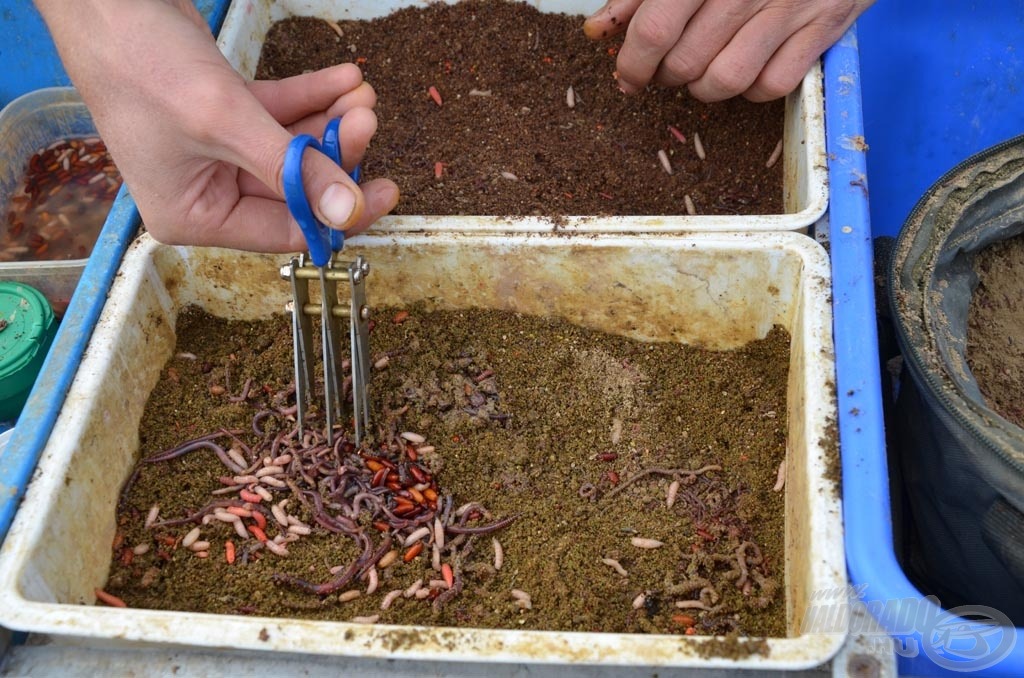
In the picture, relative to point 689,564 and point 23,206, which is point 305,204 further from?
point 23,206

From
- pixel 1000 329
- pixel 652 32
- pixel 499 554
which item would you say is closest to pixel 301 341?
pixel 499 554

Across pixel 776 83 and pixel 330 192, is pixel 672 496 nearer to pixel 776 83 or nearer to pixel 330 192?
pixel 330 192

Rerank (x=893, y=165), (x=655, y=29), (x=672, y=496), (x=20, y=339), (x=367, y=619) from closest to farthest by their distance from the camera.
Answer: (x=367, y=619) < (x=672, y=496) < (x=655, y=29) < (x=20, y=339) < (x=893, y=165)

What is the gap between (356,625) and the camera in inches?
54.2

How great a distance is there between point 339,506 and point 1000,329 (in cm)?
148

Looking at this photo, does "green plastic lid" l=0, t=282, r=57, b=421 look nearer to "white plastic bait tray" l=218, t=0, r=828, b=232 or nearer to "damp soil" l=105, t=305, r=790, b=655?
"damp soil" l=105, t=305, r=790, b=655

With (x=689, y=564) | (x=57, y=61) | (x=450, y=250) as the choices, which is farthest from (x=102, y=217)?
(x=689, y=564)

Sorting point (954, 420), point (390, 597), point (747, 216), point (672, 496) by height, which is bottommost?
point (390, 597)

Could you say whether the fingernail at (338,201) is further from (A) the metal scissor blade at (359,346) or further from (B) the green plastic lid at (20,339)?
(B) the green plastic lid at (20,339)

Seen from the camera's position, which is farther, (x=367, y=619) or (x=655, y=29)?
(x=655, y=29)

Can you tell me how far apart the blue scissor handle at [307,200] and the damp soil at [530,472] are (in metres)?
0.43

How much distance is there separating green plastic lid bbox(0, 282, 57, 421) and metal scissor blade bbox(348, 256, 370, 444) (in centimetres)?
94

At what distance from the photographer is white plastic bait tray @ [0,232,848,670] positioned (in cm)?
136

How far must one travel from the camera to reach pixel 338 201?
4.81 ft
